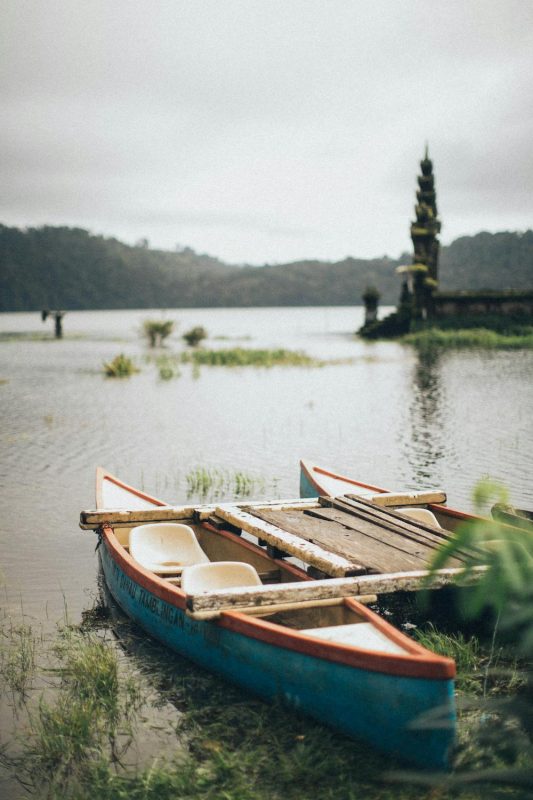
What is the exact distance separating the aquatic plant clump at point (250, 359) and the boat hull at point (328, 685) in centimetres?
3213

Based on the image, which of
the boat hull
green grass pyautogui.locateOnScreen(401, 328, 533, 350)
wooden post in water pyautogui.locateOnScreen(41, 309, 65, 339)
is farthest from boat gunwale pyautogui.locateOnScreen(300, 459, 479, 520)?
wooden post in water pyautogui.locateOnScreen(41, 309, 65, 339)

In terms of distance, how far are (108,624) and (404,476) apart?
814 centimetres

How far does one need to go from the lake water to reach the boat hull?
2447 mm

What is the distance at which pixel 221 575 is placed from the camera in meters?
7.09

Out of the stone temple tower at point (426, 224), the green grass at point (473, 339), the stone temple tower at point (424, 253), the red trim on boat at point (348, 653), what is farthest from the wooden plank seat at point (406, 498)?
the stone temple tower at point (426, 224)

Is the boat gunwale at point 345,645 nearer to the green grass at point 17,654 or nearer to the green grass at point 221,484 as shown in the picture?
the green grass at point 17,654

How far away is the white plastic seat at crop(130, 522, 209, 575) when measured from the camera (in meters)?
8.36

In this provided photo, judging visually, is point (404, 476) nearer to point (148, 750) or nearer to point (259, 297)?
point (148, 750)

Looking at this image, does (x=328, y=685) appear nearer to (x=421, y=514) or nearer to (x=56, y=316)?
(x=421, y=514)

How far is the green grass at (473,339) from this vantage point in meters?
44.4

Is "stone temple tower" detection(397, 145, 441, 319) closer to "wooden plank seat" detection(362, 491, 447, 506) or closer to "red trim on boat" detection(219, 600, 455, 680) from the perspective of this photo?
"wooden plank seat" detection(362, 491, 447, 506)

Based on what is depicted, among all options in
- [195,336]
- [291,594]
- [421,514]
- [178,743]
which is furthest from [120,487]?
[195,336]

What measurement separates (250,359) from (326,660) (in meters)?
34.6

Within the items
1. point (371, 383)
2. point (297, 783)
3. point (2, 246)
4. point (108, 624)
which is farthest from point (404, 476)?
point (2, 246)
